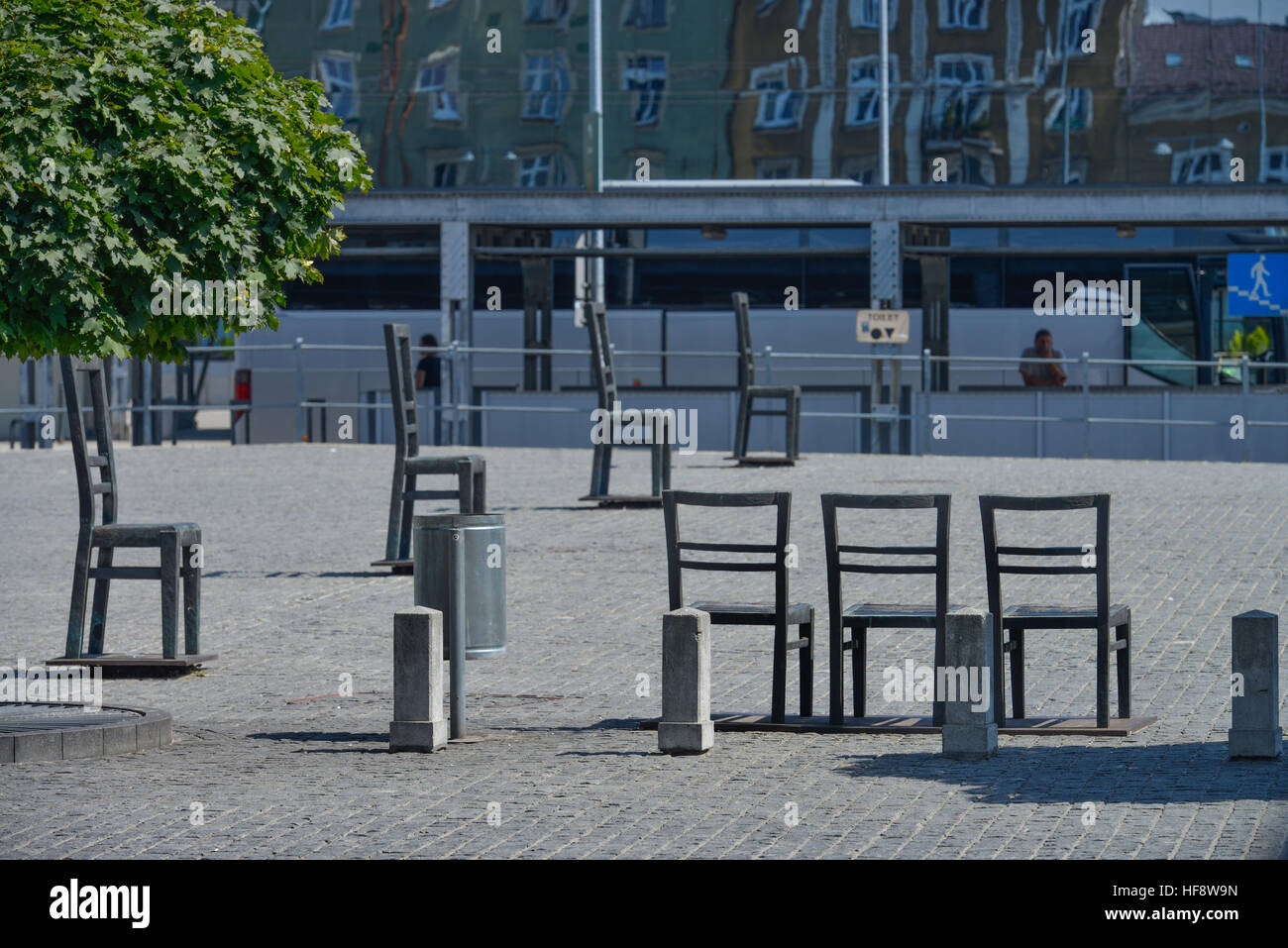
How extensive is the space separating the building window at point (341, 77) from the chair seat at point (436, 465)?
19227mm

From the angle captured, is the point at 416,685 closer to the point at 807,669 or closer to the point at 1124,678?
the point at 807,669

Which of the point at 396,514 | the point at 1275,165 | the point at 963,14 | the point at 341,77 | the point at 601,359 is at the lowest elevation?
the point at 396,514

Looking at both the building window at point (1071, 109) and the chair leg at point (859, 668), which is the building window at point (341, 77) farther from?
the chair leg at point (859, 668)

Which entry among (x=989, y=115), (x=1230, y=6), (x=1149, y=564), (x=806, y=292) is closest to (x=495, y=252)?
(x=806, y=292)

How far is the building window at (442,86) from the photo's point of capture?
1321 inches

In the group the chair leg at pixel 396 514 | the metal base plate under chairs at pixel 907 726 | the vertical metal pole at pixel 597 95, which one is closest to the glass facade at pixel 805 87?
the vertical metal pole at pixel 597 95

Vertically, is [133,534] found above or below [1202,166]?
below

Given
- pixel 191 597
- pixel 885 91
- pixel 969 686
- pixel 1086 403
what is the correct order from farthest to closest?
1. pixel 885 91
2. pixel 1086 403
3. pixel 191 597
4. pixel 969 686

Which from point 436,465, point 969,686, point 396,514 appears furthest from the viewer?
point 396,514

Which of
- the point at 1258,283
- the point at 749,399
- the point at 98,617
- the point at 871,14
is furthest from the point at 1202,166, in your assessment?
the point at 98,617

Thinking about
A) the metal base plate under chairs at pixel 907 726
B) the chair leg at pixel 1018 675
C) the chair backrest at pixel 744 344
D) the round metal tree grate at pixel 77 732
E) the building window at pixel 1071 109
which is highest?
the building window at pixel 1071 109

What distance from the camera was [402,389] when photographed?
53.3 ft

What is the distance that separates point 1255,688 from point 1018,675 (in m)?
1.44
